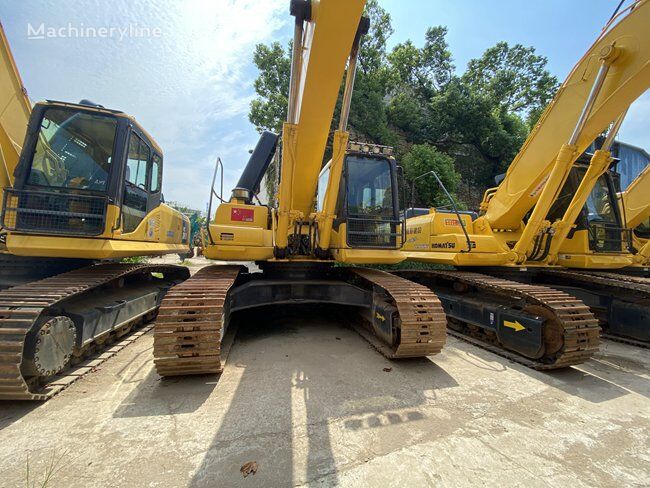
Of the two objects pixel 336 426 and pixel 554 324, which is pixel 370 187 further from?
pixel 336 426

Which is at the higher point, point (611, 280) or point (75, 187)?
point (75, 187)

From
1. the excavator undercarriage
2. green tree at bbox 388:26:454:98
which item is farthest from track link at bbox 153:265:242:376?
green tree at bbox 388:26:454:98

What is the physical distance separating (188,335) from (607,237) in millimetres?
6965

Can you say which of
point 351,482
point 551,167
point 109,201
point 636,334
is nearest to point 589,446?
point 351,482

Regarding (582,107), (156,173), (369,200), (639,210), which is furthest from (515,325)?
(156,173)

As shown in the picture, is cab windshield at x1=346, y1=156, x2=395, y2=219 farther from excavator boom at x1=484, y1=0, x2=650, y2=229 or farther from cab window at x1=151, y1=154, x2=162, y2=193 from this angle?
cab window at x1=151, y1=154, x2=162, y2=193

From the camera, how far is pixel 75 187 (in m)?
3.54

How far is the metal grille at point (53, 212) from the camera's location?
10.6 feet

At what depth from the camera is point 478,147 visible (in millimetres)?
22000

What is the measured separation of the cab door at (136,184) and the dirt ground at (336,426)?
1.77 m

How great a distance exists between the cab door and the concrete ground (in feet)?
5.85

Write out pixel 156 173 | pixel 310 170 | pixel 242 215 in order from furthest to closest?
1. pixel 156 173
2. pixel 242 215
3. pixel 310 170

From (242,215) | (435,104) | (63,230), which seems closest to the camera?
(63,230)

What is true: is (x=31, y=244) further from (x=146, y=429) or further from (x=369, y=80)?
(x=369, y=80)
